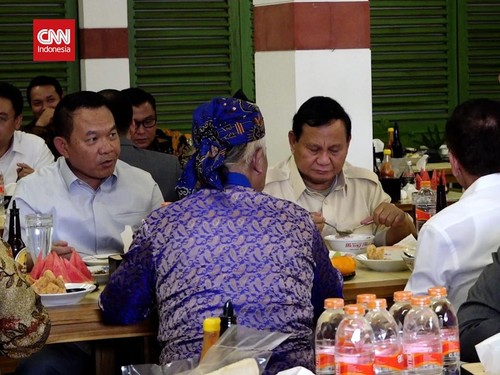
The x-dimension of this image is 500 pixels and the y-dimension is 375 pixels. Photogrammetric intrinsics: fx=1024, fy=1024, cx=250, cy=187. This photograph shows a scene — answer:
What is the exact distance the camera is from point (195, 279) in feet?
9.77

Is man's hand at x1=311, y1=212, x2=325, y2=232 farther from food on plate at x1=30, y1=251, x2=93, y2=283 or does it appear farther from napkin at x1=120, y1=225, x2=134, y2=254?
food on plate at x1=30, y1=251, x2=93, y2=283

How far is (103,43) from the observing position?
8.17 meters

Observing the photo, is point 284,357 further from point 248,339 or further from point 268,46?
point 268,46

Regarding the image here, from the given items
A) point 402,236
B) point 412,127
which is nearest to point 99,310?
point 402,236

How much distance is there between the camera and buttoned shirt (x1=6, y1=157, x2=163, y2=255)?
14.6ft

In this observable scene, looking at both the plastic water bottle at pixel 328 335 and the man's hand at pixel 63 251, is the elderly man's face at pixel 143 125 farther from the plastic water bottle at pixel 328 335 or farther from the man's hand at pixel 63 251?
the plastic water bottle at pixel 328 335

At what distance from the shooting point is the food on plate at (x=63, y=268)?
3.73 metres

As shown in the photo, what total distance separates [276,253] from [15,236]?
142 centimetres

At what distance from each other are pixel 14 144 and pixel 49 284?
10.6 ft

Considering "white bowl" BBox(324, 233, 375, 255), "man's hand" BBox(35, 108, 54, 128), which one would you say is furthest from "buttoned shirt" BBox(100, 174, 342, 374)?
"man's hand" BBox(35, 108, 54, 128)

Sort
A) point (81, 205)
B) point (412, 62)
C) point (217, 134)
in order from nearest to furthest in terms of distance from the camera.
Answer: point (217, 134), point (81, 205), point (412, 62)

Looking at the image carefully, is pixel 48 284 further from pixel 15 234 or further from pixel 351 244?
pixel 351 244

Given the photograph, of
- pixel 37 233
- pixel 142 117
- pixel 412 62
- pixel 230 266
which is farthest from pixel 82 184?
pixel 412 62

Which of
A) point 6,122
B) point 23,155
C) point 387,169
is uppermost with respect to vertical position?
point 6,122
